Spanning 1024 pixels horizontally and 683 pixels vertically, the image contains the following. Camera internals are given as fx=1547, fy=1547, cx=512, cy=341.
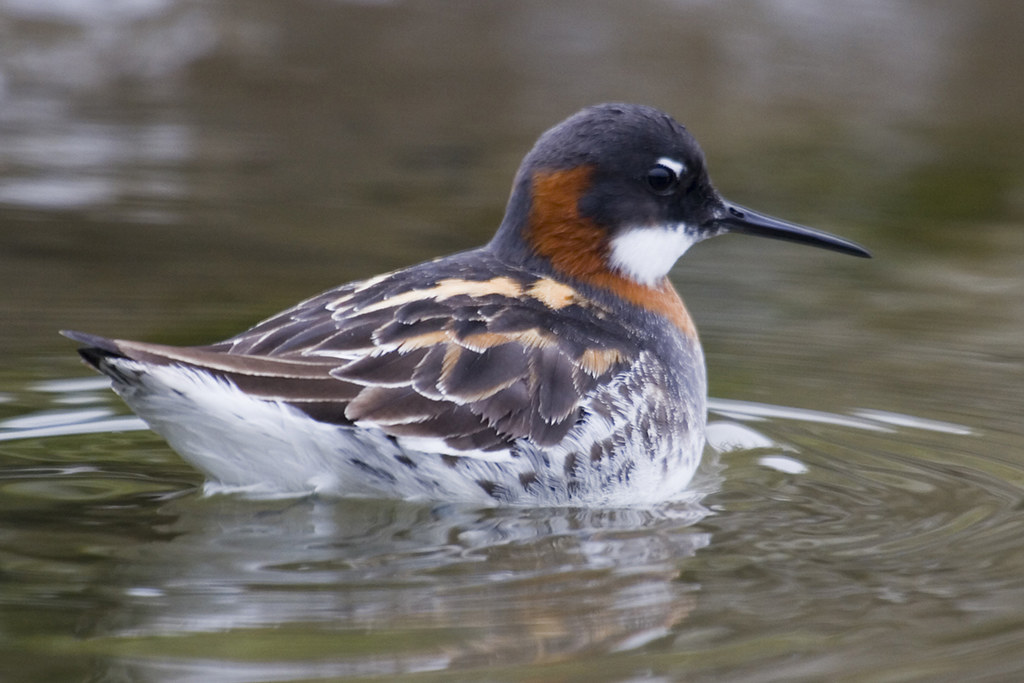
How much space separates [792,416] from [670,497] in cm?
108

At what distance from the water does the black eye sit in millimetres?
1057

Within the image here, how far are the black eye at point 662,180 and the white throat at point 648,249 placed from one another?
0.15 m

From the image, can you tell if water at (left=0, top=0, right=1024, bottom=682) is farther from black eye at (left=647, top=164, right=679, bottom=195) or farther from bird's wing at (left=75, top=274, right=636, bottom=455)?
black eye at (left=647, top=164, right=679, bottom=195)

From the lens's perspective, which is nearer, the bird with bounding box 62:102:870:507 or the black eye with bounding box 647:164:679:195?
the bird with bounding box 62:102:870:507

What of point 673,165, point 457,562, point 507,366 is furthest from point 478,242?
point 457,562

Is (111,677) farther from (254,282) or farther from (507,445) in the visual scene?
(254,282)

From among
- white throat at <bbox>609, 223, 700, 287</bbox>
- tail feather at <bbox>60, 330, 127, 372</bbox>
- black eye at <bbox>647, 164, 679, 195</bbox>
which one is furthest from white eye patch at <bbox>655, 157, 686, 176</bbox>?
tail feather at <bbox>60, 330, 127, 372</bbox>

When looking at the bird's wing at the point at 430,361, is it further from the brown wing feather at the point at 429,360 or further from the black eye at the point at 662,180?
the black eye at the point at 662,180

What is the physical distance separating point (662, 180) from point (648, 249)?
28 cm

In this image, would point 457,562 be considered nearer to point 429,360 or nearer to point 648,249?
point 429,360

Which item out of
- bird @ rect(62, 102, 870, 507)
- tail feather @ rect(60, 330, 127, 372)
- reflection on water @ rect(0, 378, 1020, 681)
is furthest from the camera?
bird @ rect(62, 102, 870, 507)

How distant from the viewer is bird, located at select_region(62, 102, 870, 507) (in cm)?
496

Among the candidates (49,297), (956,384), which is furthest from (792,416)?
(49,297)

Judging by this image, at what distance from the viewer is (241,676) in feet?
12.9
